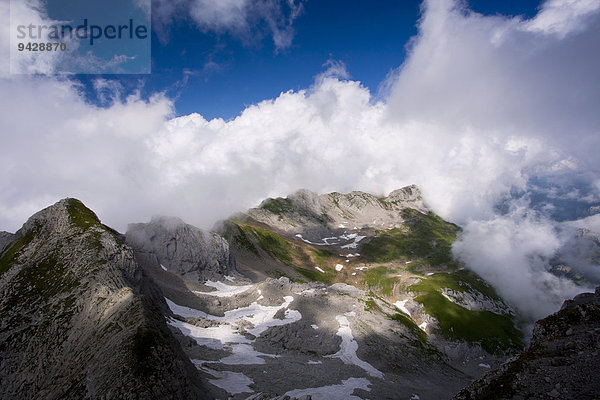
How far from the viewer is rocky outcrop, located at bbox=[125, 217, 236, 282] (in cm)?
14325

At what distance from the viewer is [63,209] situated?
68.7 m

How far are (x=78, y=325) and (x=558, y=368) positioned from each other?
164 feet

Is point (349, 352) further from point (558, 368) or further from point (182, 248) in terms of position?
point (182, 248)

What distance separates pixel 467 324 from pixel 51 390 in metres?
198

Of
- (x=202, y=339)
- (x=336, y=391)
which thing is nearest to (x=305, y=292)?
(x=202, y=339)

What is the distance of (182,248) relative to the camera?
151m

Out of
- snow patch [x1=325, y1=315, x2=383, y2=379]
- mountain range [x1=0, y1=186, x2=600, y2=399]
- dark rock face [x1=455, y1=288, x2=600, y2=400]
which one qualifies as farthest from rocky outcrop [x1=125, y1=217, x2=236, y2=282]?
dark rock face [x1=455, y1=288, x2=600, y2=400]

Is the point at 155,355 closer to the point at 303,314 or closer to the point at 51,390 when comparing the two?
the point at 51,390

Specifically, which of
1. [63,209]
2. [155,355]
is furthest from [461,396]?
[63,209]

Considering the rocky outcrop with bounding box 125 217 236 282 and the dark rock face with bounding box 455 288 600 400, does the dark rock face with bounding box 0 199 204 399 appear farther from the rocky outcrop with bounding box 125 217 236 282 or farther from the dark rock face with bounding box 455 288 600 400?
the rocky outcrop with bounding box 125 217 236 282

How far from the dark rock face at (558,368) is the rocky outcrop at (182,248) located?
135 metres

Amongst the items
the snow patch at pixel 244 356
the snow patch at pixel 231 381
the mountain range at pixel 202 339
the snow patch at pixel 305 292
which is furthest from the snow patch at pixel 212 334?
the snow patch at pixel 305 292

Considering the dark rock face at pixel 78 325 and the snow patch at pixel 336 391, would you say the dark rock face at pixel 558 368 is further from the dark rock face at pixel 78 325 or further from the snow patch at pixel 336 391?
the snow patch at pixel 336 391

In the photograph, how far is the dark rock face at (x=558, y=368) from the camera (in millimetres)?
19219
